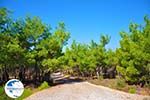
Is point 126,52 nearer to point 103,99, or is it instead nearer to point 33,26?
point 33,26

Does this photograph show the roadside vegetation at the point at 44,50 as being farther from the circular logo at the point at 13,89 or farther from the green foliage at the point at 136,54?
the circular logo at the point at 13,89

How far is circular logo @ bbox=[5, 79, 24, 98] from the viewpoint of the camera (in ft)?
33.0

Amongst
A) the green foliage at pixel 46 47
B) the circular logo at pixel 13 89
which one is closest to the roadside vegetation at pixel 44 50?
the green foliage at pixel 46 47

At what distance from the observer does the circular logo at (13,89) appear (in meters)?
10.0

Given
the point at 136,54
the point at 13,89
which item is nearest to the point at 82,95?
the point at 136,54

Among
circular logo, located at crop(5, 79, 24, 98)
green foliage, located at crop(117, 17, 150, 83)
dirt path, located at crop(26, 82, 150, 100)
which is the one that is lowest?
dirt path, located at crop(26, 82, 150, 100)

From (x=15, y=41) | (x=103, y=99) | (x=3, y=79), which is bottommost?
(x=103, y=99)

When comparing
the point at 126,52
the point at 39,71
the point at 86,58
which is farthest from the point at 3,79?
the point at 86,58

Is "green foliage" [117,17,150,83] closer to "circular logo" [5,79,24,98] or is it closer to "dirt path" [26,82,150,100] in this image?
"dirt path" [26,82,150,100]

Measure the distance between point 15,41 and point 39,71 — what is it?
1090cm

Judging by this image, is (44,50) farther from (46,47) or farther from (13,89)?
(13,89)

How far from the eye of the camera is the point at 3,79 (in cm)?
4047

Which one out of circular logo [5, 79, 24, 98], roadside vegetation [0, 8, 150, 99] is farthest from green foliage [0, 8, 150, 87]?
circular logo [5, 79, 24, 98]

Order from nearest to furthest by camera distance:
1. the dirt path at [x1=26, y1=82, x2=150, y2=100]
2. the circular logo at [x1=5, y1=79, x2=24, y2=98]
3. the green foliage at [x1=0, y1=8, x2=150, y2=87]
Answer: the circular logo at [x1=5, y1=79, x2=24, y2=98] → the dirt path at [x1=26, y1=82, x2=150, y2=100] → the green foliage at [x1=0, y1=8, x2=150, y2=87]
